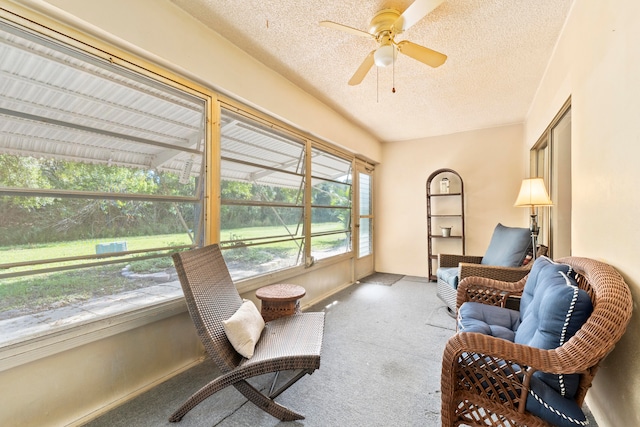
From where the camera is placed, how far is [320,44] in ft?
7.50

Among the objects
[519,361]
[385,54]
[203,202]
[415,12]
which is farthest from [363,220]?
[519,361]

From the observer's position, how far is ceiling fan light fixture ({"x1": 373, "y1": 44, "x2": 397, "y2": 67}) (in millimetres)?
1855

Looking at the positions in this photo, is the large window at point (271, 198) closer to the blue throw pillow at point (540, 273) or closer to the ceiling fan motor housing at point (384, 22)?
the ceiling fan motor housing at point (384, 22)

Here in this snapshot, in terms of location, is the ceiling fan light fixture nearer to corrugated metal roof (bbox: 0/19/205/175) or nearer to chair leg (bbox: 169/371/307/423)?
corrugated metal roof (bbox: 0/19/205/175)

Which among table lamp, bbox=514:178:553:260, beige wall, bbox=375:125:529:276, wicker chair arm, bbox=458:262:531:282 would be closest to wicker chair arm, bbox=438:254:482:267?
table lamp, bbox=514:178:553:260

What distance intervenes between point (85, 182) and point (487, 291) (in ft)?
9.12

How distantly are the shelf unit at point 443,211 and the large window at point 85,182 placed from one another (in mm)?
3855

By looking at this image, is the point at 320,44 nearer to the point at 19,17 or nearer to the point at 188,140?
the point at 188,140

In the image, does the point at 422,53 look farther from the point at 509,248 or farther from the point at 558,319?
the point at 509,248

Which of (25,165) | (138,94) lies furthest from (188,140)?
(25,165)

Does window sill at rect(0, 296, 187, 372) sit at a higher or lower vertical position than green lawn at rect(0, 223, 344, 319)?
lower

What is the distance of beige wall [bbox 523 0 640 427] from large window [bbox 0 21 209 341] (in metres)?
2.50

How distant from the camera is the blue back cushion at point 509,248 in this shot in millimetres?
2650

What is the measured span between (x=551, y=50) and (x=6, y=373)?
422 cm
